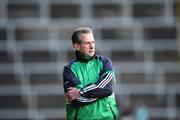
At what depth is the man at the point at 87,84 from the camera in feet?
16.2

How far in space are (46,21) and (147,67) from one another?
178 centimetres

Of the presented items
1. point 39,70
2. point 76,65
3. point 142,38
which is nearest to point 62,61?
point 39,70

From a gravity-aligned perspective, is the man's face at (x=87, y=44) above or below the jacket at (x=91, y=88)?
above

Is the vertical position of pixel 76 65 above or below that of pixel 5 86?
above

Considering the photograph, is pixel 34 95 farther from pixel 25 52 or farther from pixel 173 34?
pixel 173 34

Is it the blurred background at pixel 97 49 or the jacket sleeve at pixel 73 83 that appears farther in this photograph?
the blurred background at pixel 97 49

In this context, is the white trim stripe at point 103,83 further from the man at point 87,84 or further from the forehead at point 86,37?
the forehead at point 86,37

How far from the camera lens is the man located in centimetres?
493

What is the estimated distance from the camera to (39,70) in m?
12.8

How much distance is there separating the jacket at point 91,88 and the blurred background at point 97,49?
23.8 feet

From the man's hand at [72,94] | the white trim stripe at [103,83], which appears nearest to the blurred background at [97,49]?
the white trim stripe at [103,83]

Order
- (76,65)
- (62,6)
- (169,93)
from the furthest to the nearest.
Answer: (62,6), (169,93), (76,65)

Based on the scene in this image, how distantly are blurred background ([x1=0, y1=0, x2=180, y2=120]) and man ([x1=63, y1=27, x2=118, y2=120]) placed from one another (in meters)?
7.26

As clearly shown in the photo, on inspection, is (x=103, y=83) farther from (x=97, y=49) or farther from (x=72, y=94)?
(x=97, y=49)
